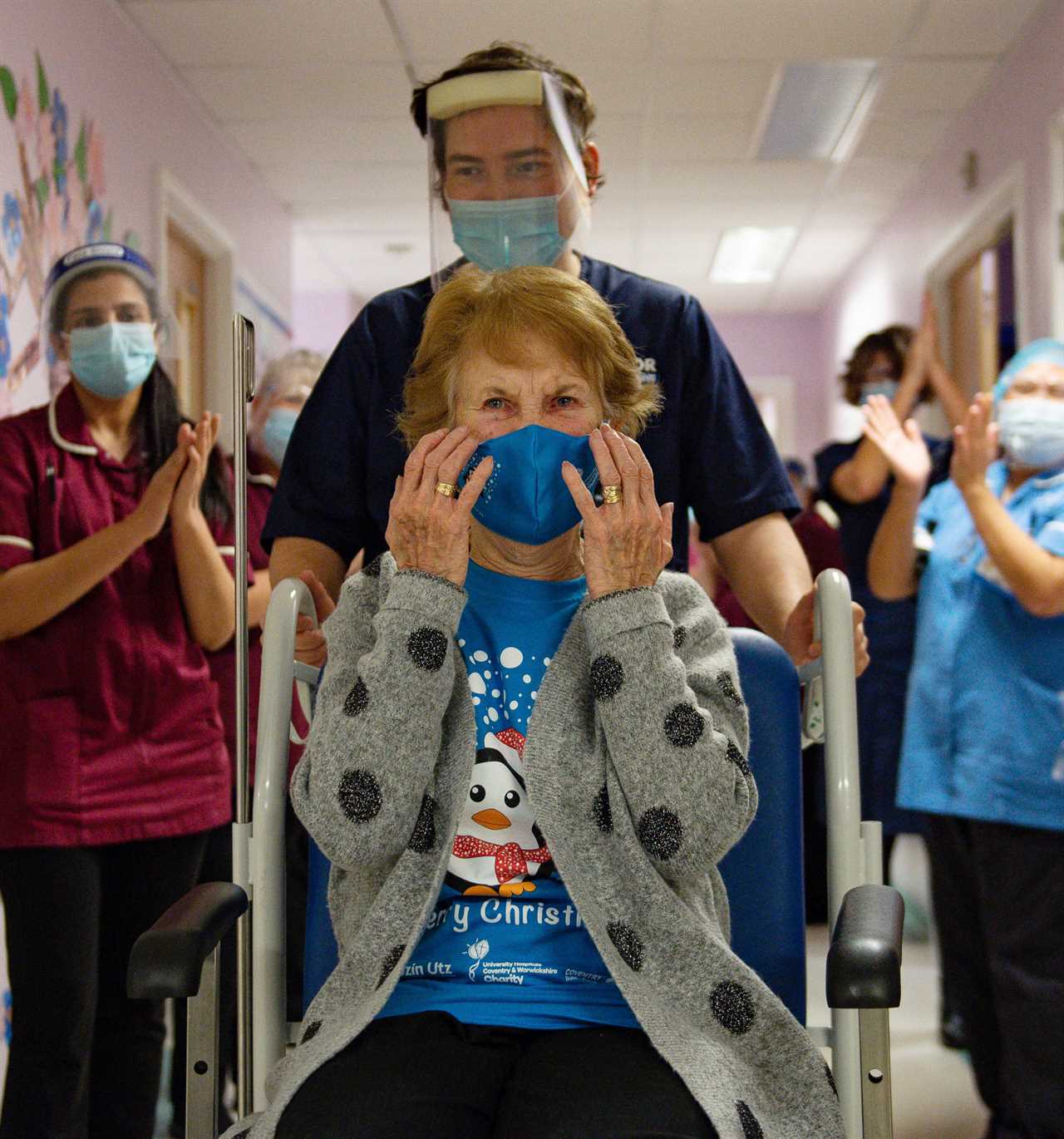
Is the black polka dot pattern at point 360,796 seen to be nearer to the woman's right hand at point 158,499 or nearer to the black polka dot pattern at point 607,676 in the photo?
the black polka dot pattern at point 607,676

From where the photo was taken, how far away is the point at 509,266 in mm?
1761

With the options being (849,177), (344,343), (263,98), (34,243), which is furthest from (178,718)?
(849,177)

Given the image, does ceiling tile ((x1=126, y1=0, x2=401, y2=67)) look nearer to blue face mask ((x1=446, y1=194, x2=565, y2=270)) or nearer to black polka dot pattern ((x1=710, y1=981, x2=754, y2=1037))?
blue face mask ((x1=446, y1=194, x2=565, y2=270))

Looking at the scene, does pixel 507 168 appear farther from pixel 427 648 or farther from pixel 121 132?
pixel 121 132

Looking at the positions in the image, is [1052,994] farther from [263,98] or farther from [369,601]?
[263,98]

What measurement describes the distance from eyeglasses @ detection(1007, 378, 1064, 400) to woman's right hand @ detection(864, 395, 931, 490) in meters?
0.30

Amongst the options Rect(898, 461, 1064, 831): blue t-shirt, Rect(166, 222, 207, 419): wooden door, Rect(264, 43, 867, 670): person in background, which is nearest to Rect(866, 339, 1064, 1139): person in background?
Rect(898, 461, 1064, 831): blue t-shirt

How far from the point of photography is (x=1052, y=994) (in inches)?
97.0

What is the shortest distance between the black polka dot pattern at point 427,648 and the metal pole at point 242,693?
0.22 m

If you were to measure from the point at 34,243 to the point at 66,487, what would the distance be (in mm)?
1332

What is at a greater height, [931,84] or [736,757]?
[931,84]

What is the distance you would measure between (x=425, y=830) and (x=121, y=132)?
10.8 ft

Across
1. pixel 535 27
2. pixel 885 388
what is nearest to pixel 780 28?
pixel 535 27

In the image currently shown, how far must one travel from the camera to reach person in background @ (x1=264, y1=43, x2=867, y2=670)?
1765 millimetres
